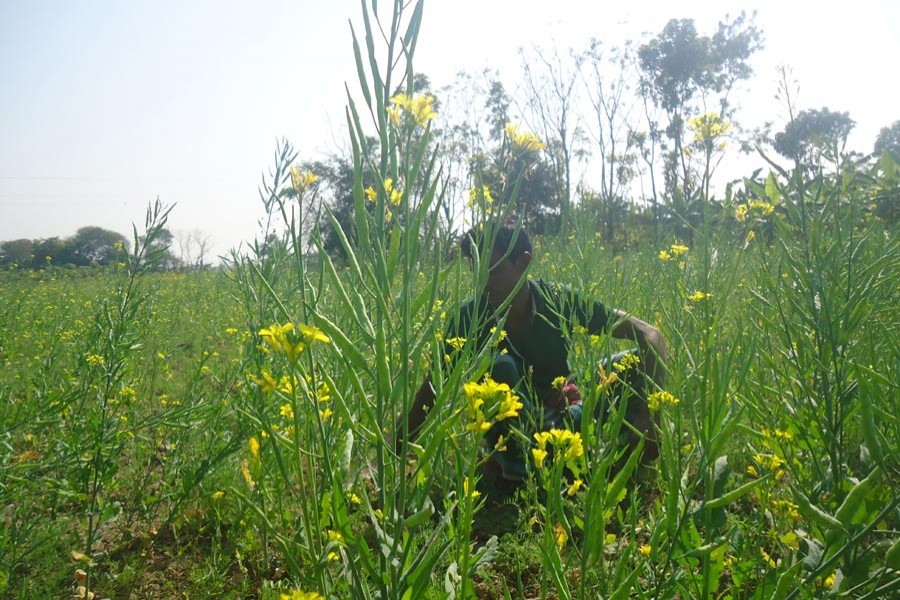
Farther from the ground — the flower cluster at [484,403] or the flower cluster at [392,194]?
the flower cluster at [392,194]

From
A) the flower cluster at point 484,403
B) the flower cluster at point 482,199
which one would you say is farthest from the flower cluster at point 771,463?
the flower cluster at point 482,199

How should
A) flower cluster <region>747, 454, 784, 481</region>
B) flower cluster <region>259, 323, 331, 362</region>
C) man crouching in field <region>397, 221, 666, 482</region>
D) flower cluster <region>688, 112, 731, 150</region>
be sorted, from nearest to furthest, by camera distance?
flower cluster <region>259, 323, 331, 362</region>, flower cluster <region>747, 454, 784, 481</region>, flower cluster <region>688, 112, 731, 150</region>, man crouching in field <region>397, 221, 666, 482</region>

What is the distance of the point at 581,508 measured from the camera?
124cm

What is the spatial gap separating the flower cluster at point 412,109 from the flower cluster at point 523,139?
1.02ft

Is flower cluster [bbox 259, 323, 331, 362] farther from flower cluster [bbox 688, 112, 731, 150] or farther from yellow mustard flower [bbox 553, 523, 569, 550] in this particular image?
flower cluster [bbox 688, 112, 731, 150]

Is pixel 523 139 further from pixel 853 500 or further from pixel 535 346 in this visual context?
pixel 535 346

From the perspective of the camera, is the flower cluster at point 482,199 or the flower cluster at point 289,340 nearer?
the flower cluster at point 289,340

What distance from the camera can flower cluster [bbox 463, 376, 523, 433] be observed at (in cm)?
76

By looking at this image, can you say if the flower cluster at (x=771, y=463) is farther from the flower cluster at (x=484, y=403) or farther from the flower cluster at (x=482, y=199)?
the flower cluster at (x=482, y=199)

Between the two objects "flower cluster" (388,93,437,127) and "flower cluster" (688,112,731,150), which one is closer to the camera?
"flower cluster" (388,93,437,127)

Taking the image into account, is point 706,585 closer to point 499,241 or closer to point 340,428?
point 340,428

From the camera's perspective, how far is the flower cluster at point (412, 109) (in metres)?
0.72

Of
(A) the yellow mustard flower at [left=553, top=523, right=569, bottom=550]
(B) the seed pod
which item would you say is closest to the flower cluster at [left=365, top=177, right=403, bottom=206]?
(A) the yellow mustard flower at [left=553, top=523, right=569, bottom=550]

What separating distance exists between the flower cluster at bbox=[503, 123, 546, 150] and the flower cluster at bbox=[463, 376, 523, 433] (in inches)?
19.9
